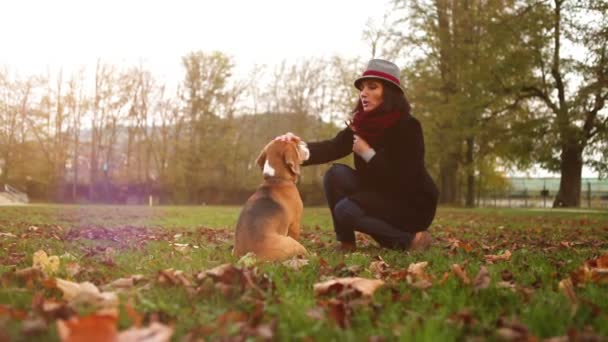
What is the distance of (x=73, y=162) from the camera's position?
45.2 meters

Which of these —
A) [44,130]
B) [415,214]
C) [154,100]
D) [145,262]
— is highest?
[154,100]

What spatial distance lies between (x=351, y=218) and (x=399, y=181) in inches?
24.7

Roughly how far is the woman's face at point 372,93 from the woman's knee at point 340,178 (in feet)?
2.45

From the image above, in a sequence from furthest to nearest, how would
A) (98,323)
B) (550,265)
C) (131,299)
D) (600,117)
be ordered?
1. (600,117)
2. (550,265)
3. (131,299)
4. (98,323)

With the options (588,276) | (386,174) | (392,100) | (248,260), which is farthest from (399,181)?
(588,276)

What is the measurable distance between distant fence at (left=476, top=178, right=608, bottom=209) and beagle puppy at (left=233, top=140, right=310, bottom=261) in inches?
1513

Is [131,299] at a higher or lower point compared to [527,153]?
lower

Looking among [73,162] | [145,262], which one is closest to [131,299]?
[145,262]

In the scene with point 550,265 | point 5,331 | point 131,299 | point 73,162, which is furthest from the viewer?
point 73,162

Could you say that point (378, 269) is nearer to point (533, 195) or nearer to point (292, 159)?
point (292, 159)

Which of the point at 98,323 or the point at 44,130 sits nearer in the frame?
the point at 98,323

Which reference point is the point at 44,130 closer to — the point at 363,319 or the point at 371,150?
the point at 371,150

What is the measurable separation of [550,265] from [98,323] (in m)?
3.82

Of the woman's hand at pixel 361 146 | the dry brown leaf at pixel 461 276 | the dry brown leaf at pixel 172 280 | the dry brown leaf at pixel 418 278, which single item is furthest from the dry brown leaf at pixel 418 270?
the woman's hand at pixel 361 146
